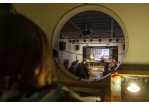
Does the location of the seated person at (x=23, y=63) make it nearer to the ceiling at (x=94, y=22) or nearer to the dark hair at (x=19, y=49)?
the dark hair at (x=19, y=49)

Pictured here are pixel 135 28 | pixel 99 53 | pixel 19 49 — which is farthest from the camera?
pixel 99 53

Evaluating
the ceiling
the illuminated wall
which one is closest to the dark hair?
the illuminated wall

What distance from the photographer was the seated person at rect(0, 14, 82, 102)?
0.39m

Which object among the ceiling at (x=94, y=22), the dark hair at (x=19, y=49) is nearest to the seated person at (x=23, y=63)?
the dark hair at (x=19, y=49)

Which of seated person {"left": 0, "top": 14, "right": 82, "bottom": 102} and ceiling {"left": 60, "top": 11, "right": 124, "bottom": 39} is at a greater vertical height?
ceiling {"left": 60, "top": 11, "right": 124, "bottom": 39}

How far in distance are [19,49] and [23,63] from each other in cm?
6

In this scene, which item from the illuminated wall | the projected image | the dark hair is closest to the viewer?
the dark hair

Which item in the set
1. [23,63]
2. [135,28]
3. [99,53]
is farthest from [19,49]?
[99,53]

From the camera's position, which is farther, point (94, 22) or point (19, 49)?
point (94, 22)

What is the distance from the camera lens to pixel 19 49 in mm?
397

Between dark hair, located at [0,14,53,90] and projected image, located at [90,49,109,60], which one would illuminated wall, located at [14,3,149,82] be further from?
projected image, located at [90,49,109,60]

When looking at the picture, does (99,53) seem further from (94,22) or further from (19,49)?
(19,49)

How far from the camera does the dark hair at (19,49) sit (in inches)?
15.4

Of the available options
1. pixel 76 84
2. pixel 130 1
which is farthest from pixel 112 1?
pixel 76 84
